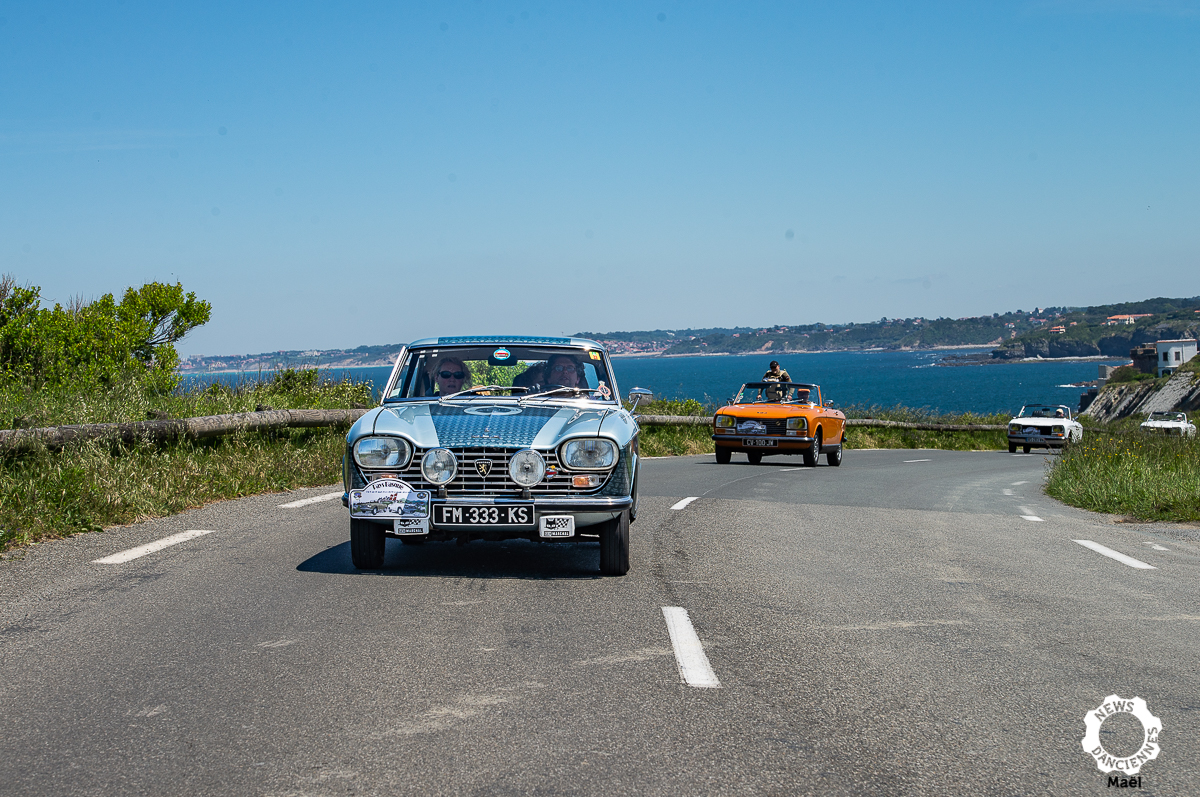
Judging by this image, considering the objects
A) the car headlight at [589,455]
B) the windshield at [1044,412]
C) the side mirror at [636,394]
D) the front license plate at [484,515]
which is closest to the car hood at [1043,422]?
the windshield at [1044,412]

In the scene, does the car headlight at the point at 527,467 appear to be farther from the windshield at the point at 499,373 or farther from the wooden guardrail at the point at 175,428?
the wooden guardrail at the point at 175,428

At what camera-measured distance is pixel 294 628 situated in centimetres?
563

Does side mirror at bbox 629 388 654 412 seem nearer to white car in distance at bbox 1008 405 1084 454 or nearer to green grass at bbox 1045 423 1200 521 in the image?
green grass at bbox 1045 423 1200 521

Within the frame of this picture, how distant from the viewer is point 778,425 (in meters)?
20.3

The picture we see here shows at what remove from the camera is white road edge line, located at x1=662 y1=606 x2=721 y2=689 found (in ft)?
15.4

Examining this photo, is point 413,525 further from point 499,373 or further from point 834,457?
point 834,457

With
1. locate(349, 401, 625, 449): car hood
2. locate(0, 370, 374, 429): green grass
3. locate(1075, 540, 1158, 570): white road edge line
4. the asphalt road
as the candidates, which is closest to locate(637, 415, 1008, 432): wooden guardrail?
locate(0, 370, 374, 429): green grass

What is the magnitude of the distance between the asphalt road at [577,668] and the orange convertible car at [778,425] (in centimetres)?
1093

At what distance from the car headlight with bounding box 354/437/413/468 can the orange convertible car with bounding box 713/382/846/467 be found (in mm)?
13722

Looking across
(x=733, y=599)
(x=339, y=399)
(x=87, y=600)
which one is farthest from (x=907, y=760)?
(x=339, y=399)

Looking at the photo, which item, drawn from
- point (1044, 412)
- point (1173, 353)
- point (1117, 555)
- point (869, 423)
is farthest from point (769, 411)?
point (1173, 353)

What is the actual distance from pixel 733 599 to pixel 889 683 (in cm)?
197

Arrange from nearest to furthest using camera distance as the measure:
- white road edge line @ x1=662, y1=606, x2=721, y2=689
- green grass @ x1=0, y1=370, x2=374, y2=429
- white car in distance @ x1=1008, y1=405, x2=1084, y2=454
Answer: white road edge line @ x1=662, y1=606, x2=721, y2=689 → green grass @ x1=0, y1=370, x2=374, y2=429 → white car in distance @ x1=1008, y1=405, x2=1084, y2=454

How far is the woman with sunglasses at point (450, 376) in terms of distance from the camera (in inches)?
332
